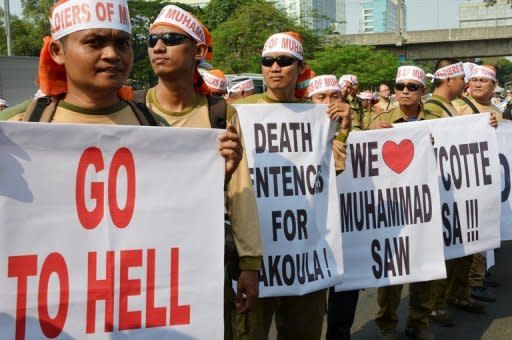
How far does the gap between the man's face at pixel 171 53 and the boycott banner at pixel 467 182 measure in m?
2.41

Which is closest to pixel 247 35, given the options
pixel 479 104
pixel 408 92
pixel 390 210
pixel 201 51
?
pixel 479 104

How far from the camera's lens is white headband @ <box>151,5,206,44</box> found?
3299mm

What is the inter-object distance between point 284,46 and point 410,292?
2.23 m

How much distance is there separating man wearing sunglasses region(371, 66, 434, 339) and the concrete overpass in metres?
55.1

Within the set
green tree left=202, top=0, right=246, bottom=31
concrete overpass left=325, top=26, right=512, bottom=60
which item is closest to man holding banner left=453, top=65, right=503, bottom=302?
green tree left=202, top=0, right=246, bottom=31

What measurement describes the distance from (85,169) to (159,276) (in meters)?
0.47

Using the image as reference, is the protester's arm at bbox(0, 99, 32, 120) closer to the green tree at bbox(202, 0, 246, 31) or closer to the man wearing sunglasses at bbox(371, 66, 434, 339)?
the man wearing sunglasses at bbox(371, 66, 434, 339)

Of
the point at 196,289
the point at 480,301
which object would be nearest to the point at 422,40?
the point at 480,301

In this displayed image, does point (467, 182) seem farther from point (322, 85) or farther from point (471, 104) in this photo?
point (471, 104)

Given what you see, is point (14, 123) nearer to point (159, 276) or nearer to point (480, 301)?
point (159, 276)

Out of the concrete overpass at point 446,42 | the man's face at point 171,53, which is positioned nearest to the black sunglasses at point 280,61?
the man's face at point 171,53

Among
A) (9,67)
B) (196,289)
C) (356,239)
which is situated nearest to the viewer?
(196,289)

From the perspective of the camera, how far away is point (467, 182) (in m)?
5.39

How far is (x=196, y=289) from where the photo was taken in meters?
2.56
